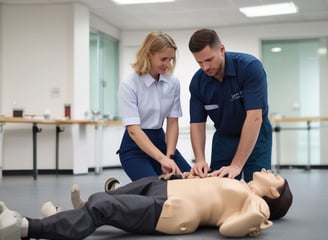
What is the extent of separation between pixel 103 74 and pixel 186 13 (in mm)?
1747

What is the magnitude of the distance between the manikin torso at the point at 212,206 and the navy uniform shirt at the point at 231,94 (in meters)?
0.51

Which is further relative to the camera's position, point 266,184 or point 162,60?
point 162,60

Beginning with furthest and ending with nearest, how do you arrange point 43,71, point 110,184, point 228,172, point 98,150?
1. point 98,150
2. point 43,71
3. point 110,184
4. point 228,172

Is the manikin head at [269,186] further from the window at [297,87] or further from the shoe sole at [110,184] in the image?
the window at [297,87]

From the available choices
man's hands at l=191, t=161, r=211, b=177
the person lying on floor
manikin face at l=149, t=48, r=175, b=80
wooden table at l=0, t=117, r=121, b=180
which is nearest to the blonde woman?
manikin face at l=149, t=48, r=175, b=80

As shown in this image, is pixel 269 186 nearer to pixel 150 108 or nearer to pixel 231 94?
pixel 231 94

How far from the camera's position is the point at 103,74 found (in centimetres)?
812

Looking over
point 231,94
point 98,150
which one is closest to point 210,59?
point 231,94

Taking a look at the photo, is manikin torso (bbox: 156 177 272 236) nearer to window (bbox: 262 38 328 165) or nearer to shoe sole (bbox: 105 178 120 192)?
shoe sole (bbox: 105 178 120 192)

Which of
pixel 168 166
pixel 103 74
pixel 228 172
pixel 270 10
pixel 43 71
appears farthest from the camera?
pixel 103 74

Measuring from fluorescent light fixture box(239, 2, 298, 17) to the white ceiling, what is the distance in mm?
99

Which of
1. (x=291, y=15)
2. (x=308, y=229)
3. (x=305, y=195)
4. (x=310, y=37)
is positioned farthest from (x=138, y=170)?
(x=310, y=37)

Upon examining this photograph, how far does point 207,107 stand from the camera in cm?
256

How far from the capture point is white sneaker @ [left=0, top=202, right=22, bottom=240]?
64.2 inches
